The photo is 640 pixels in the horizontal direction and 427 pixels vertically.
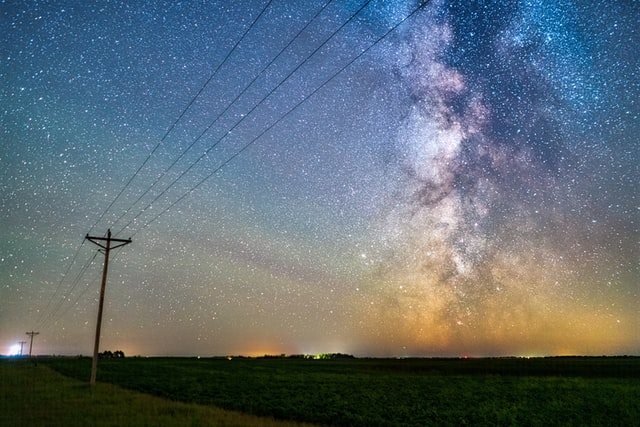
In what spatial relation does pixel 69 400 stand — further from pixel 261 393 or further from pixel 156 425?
pixel 261 393

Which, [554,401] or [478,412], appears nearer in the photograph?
[478,412]

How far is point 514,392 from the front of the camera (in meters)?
37.1

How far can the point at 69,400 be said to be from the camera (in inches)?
974

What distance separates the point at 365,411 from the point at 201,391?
15.7 m

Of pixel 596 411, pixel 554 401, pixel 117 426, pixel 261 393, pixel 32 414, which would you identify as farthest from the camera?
pixel 261 393

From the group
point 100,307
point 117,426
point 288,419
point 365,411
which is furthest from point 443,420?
point 100,307

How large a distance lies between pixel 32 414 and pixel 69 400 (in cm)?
606

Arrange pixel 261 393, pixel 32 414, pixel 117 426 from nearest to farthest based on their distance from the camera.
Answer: pixel 117 426
pixel 32 414
pixel 261 393

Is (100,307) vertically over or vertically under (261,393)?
over

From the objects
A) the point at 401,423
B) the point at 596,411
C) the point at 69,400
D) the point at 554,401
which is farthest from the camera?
the point at 554,401

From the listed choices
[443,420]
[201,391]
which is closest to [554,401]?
[443,420]

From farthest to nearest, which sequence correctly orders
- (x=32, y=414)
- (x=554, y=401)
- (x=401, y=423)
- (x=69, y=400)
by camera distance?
(x=554, y=401) < (x=69, y=400) < (x=401, y=423) < (x=32, y=414)

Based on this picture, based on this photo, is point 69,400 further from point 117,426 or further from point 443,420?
point 443,420

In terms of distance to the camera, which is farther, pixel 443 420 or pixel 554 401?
pixel 554 401
